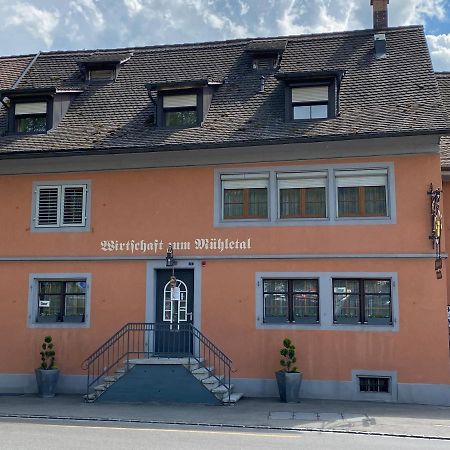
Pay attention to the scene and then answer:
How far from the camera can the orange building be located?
14.3 m

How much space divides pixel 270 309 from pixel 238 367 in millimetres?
1643

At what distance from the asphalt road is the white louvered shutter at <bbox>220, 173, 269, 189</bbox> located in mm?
6567

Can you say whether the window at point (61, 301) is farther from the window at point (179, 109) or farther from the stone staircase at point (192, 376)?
the window at point (179, 109)

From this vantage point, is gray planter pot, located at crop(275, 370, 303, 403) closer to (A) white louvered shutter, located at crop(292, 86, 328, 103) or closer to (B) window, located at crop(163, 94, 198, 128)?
(A) white louvered shutter, located at crop(292, 86, 328, 103)

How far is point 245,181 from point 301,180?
4.75 ft

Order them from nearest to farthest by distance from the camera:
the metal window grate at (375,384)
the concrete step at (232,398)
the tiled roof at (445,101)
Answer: the concrete step at (232,398), the metal window grate at (375,384), the tiled roof at (445,101)

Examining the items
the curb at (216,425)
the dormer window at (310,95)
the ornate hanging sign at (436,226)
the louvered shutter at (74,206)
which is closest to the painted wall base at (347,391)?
the ornate hanging sign at (436,226)

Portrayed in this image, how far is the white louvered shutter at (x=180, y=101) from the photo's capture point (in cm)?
1636

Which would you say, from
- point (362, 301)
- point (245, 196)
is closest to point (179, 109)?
point (245, 196)

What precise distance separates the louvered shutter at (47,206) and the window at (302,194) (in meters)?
6.10

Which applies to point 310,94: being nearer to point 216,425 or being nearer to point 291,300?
point 291,300

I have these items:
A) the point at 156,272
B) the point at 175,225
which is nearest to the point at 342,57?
the point at 175,225

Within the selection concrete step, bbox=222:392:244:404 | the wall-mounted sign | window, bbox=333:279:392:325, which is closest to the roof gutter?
the wall-mounted sign

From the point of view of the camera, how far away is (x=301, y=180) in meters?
15.2
